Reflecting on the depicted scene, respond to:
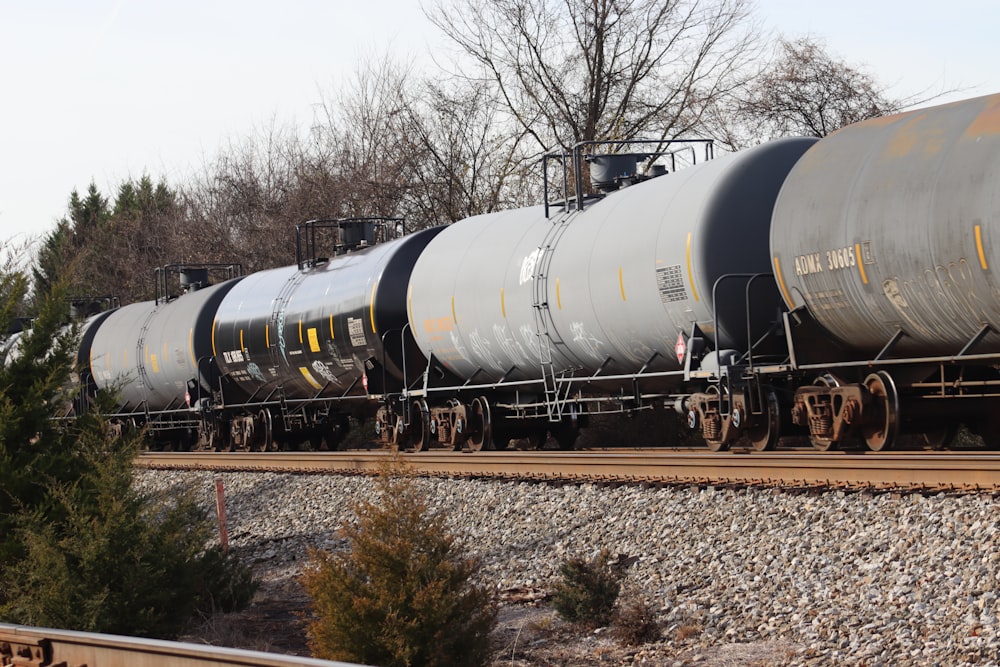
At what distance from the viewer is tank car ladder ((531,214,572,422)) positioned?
16.0 m

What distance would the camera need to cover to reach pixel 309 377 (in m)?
21.9

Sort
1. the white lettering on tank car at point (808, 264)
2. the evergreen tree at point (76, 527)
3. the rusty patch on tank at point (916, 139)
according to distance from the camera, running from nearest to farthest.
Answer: the evergreen tree at point (76, 527), the rusty patch on tank at point (916, 139), the white lettering on tank car at point (808, 264)

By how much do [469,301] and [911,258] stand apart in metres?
7.80

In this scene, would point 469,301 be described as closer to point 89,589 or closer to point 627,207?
point 627,207

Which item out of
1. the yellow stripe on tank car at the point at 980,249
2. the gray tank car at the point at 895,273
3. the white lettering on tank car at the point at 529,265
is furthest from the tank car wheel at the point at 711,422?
the yellow stripe on tank car at the point at 980,249

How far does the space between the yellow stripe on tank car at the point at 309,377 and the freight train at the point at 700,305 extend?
64mm

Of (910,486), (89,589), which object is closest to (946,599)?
(910,486)

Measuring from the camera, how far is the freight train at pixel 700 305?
10.9 metres

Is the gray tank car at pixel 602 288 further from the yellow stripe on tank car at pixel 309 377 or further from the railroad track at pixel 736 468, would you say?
the yellow stripe on tank car at pixel 309 377

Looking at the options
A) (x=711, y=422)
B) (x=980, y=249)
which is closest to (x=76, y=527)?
(x=711, y=422)

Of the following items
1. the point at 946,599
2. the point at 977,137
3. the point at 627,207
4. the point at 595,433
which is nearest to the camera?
the point at 946,599

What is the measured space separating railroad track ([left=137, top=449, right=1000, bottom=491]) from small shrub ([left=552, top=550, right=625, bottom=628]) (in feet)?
5.10

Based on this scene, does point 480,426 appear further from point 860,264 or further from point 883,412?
point 860,264

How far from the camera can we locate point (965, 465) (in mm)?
9453
